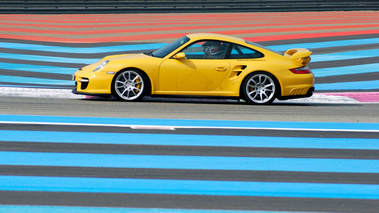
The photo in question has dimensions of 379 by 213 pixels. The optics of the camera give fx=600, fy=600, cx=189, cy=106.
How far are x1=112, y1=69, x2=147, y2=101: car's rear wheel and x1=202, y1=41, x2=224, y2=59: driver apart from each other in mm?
1141

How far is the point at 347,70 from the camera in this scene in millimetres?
14328

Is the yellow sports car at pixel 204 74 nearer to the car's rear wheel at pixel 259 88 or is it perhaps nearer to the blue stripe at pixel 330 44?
the car's rear wheel at pixel 259 88

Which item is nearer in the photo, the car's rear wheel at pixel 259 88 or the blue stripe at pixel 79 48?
the car's rear wheel at pixel 259 88

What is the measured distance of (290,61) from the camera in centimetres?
1011

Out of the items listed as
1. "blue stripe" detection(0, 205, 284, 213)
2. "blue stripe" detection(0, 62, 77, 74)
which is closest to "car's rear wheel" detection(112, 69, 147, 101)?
"blue stripe" detection(0, 62, 77, 74)

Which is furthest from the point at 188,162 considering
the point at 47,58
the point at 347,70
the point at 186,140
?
the point at 47,58

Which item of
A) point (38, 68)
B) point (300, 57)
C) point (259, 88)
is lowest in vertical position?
point (38, 68)

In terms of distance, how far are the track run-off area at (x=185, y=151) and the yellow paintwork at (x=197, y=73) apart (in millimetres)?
276

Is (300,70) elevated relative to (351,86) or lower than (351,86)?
elevated

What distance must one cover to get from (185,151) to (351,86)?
23.0 feet

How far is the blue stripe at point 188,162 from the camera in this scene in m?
6.01

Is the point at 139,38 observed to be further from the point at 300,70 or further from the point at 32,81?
the point at 300,70

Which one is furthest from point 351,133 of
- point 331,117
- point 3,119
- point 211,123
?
point 3,119

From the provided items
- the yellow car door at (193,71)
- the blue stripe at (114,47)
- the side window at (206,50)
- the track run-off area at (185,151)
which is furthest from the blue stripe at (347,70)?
the yellow car door at (193,71)
